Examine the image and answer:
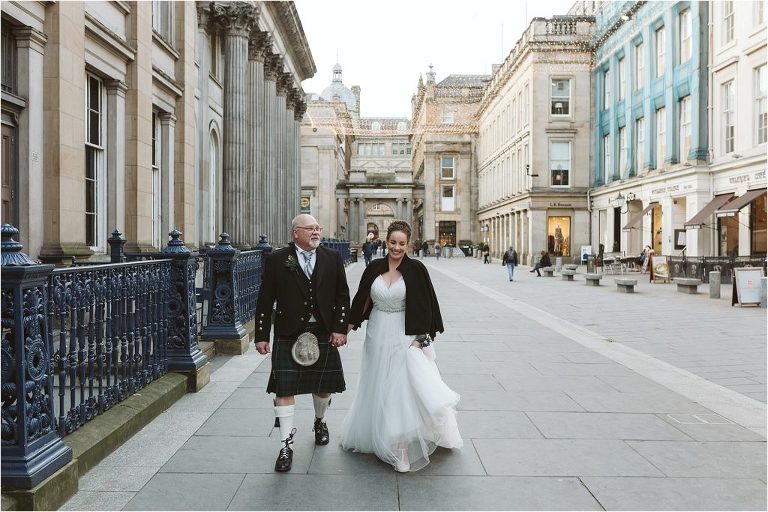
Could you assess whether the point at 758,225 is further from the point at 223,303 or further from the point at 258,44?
the point at 223,303

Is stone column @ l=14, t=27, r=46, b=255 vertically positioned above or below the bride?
above

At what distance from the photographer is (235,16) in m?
21.2

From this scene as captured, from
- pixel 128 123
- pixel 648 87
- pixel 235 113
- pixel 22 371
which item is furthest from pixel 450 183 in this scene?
pixel 22 371

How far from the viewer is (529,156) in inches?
1758

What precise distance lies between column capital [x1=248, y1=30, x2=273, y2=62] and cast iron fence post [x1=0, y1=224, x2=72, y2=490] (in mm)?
21767

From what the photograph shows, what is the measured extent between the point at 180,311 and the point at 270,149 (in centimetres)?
2186

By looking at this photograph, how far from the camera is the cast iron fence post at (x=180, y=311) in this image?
23.1 ft

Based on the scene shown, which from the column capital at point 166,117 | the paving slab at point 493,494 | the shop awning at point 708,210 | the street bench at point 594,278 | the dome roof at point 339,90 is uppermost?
the dome roof at point 339,90

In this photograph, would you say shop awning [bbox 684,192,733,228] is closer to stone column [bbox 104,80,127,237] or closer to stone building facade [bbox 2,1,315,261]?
stone building facade [bbox 2,1,315,261]

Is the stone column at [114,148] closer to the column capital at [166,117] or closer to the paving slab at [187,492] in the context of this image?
the column capital at [166,117]

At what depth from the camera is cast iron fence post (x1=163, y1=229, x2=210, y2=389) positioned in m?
7.05

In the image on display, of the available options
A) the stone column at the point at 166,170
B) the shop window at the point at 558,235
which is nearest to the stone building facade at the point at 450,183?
the shop window at the point at 558,235

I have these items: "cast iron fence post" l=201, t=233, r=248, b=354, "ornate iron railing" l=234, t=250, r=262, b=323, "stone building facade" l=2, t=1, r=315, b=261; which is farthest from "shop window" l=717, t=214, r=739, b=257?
"cast iron fence post" l=201, t=233, r=248, b=354

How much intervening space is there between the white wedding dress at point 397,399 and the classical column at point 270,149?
22630 millimetres
